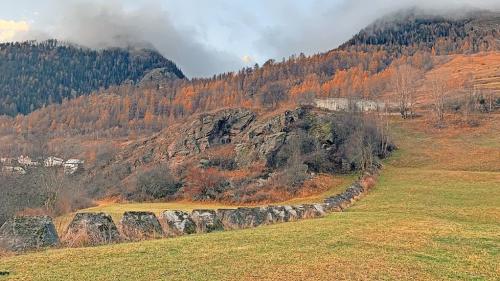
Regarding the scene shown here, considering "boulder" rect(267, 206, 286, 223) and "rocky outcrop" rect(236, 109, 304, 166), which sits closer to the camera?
"boulder" rect(267, 206, 286, 223)

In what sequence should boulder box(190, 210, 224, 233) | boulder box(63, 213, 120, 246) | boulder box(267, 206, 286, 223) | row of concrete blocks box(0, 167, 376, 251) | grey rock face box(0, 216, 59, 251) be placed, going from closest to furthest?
grey rock face box(0, 216, 59, 251) < row of concrete blocks box(0, 167, 376, 251) < boulder box(63, 213, 120, 246) < boulder box(190, 210, 224, 233) < boulder box(267, 206, 286, 223)

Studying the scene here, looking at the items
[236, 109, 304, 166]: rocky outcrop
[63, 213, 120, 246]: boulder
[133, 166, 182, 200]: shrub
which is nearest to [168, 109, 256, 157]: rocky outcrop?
[236, 109, 304, 166]: rocky outcrop

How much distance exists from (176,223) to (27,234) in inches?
267

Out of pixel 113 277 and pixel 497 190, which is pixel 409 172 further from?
pixel 113 277

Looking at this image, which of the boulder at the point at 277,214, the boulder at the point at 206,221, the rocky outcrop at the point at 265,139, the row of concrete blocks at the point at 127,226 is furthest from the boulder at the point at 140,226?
the rocky outcrop at the point at 265,139

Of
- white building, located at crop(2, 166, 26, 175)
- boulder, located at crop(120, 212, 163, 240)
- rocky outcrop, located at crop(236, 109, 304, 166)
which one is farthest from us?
white building, located at crop(2, 166, 26, 175)

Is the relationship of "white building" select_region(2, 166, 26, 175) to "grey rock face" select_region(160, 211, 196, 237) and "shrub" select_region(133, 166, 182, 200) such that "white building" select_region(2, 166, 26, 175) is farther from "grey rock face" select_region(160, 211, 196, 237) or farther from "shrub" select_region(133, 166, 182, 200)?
"grey rock face" select_region(160, 211, 196, 237)

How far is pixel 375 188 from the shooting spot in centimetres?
5056

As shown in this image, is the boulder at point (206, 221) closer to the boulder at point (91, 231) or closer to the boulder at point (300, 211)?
the boulder at point (91, 231)

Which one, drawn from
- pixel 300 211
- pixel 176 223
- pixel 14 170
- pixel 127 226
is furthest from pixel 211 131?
pixel 127 226

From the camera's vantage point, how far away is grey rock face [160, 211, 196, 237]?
22344mm

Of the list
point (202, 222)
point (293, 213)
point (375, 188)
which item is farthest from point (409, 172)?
point (202, 222)

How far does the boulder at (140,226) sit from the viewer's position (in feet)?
68.2

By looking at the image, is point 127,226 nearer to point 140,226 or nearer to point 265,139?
point 140,226
